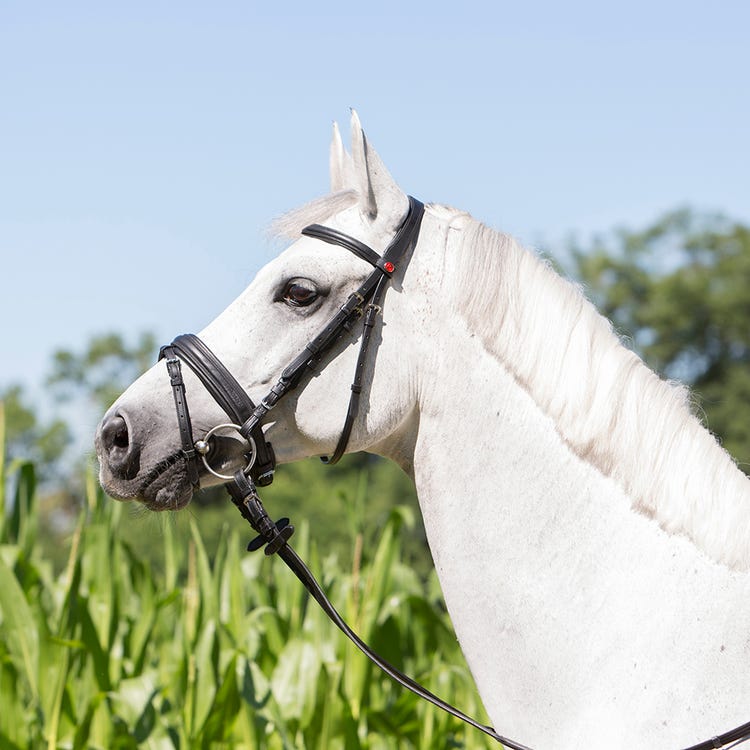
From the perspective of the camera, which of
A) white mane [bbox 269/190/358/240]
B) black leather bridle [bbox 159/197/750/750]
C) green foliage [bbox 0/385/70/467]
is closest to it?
black leather bridle [bbox 159/197/750/750]

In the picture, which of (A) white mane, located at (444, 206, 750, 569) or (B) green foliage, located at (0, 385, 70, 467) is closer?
(A) white mane, located at (444, 206, 750, 569)

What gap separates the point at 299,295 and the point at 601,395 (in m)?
0.78

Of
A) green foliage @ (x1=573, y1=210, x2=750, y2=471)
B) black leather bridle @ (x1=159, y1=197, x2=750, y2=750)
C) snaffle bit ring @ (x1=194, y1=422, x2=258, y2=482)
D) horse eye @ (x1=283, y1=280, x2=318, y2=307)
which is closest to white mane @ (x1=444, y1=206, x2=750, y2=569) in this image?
black leather bridle @ (x1=159, y1=197, x2=750, y2=750)

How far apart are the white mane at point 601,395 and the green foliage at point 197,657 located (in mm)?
2039

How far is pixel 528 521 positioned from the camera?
2.21 m

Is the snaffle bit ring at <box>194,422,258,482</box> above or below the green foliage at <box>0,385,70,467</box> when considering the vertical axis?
below

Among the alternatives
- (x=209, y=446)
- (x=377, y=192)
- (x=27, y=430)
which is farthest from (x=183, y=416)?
(x=27, y=430)

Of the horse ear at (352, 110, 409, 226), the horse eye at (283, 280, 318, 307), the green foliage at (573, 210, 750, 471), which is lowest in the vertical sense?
the horse eye at (283, 280, 318, 307)

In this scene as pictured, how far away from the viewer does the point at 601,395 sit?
2174 millimetres

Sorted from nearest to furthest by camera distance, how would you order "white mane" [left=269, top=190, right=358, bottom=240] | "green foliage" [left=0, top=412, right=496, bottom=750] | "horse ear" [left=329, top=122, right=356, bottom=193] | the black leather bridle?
the black leather bridle < "white mane" [left=269, top=190, right=358, bottom=240] < "horse ear" [left=329, top=122, right=356, bottom=193] < "green foliage" [left=0, top=412, right=496, bottom=750]

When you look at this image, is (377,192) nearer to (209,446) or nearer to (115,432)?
(209,446)

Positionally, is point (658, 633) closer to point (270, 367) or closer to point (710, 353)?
point (270, 367)

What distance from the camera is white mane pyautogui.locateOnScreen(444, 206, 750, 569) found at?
82.0 inches

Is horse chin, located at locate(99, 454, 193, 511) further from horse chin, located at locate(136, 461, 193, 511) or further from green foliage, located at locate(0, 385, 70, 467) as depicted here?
green foliage, located at locate(0, 385, 70, 467)
